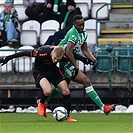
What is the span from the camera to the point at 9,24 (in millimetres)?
21234

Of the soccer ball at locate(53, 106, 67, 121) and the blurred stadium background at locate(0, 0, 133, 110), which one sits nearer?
the soccer ball at locate(53, 106, 67, 121)

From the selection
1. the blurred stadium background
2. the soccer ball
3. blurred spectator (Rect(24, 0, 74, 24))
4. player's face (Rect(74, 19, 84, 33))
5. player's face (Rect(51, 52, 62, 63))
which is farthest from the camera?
blurred spectator (Rect(24, 0, 74, 24))

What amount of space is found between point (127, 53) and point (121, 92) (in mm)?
1015

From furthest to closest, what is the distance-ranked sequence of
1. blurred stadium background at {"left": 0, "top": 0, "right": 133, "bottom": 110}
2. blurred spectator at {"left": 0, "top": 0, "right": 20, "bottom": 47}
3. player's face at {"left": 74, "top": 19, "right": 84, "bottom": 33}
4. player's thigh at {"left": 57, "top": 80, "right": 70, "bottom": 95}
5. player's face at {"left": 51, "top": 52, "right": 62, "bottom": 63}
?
blurred spectator at {"left": 0, "top": 0, "right": 20, "bottom": 47}
blurred stadium background at {"left": 0, "top": 0, "right": 133, "bottom": 110}
player's face at {"left": 74, "top": 19, "right": 84, "bottom": 33}
player's thigh at {"left": 57, "top": 80, "right": 70, "bottom": 95}
player's face at {"left": 51, "top": 52, "right": 62, "bottom": 63}

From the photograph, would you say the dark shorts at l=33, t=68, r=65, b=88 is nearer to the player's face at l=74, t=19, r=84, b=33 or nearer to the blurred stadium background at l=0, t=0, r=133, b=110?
the player's face at l=74, t=19, r=84, b=33

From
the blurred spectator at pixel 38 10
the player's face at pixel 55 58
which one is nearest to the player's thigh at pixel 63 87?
the player's face at pixel 55 58

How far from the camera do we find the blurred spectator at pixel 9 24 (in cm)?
2112

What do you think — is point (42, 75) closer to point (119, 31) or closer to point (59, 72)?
point (59, 72)

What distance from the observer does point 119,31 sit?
853 inches

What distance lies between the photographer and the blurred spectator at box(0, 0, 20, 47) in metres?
21.1

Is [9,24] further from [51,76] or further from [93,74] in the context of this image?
[51,76]

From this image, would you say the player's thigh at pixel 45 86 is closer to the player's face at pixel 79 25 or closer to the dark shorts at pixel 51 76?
the dark shorts at pixel 51 76

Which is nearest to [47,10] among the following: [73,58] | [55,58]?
[73,58]

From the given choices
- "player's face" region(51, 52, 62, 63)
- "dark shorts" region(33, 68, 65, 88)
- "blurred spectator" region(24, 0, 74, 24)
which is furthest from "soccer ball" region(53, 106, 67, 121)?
"blurred spectator" region(24, 0, 74, 24)
